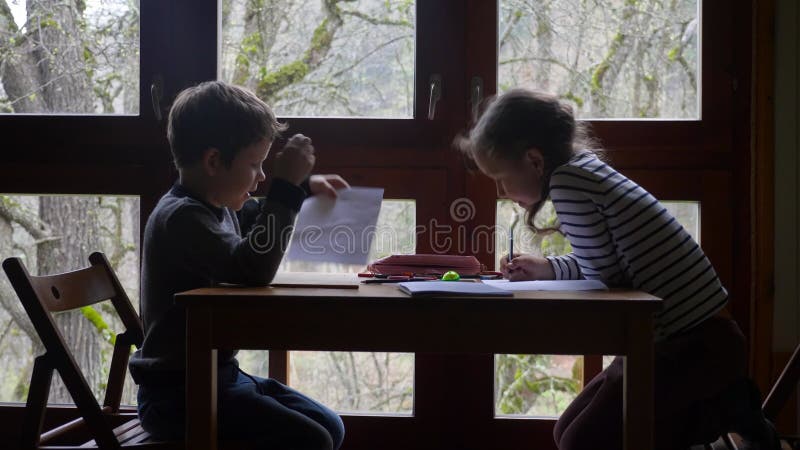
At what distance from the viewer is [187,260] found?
1465 mm

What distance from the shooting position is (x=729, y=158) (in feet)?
6.73

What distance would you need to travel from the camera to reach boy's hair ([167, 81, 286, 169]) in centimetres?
158

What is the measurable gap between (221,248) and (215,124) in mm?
314

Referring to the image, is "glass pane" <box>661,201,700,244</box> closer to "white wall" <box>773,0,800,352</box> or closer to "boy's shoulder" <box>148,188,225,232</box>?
"white wall" <box>773,0,800,352</box>

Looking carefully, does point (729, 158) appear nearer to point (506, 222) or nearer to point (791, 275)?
point (791, 275)

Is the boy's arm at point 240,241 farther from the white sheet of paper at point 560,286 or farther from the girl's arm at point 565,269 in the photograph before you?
the girl's arm at point 565,269

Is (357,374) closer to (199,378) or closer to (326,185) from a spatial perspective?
(326,185)

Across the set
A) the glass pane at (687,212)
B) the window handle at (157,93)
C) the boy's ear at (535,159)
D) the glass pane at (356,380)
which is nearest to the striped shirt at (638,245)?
the boy's ear at (535,159)

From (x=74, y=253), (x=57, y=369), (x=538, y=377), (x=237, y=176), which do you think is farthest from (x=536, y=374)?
(x=74, y=253)

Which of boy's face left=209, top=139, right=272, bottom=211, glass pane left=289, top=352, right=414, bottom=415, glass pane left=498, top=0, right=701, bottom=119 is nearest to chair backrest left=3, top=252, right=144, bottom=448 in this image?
boy's face left=209, top=139, right=272, bottom=211

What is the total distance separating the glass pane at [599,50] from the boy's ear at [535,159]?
526 millimetres

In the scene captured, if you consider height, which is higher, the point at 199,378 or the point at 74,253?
the point at 74,253

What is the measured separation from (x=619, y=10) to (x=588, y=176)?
88cm

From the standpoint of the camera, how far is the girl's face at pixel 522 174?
1.63 meters
